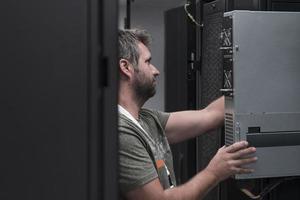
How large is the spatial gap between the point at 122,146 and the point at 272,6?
22.9 inches

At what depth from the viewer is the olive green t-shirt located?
131cm

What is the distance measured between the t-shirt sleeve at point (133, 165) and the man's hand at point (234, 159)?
0.19 metres

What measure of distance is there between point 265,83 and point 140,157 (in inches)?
16.0

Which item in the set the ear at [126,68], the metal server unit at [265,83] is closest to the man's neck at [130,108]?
the ear at [126,68]

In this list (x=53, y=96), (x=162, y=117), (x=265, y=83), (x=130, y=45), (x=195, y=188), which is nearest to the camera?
(x=53, y=96)

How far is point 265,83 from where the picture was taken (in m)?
1.28

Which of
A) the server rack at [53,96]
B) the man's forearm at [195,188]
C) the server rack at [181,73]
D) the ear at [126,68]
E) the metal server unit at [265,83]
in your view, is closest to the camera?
the server rack at [53,96]

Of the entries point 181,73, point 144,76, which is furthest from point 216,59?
point 181,73

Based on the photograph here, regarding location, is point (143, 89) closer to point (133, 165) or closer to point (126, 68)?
point (126, 68)

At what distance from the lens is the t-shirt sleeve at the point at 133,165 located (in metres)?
1.30

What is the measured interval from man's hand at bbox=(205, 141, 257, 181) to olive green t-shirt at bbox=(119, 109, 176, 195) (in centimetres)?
19

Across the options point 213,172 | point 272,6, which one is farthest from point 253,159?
point 272,6

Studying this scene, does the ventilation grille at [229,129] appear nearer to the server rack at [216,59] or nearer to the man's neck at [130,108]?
the server rack at [216,59]

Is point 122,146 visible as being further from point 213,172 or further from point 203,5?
point 203,5
